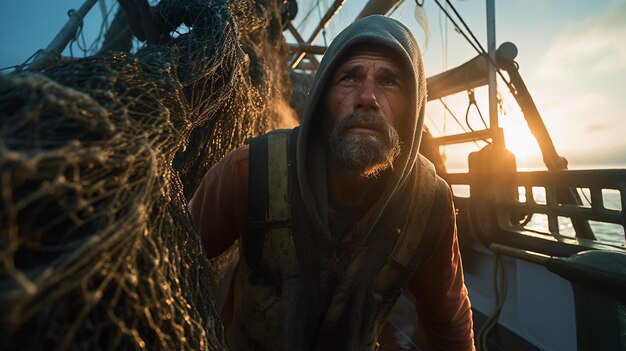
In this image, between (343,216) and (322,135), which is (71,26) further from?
(343,216)

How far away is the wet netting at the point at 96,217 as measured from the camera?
49cm

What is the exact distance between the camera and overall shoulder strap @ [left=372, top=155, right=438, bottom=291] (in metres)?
1.66

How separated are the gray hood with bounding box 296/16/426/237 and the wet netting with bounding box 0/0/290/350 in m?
0.66

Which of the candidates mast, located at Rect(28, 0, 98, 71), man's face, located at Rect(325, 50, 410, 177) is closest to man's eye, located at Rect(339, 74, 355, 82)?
man's face, located at Rect(325, 50, 410, 177)

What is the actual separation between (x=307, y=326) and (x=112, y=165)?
1315mm

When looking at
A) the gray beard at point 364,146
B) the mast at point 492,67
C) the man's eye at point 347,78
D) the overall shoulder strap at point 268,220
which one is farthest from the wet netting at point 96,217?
the mast at point 492,67

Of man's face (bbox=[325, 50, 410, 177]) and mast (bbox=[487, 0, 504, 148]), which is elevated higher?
mast (bbox=[487, 0, 504, 148])

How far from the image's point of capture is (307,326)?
160 centimetres

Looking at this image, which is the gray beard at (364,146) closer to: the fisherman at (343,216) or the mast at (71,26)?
the fisherman at (343,216)

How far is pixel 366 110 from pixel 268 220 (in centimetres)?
79

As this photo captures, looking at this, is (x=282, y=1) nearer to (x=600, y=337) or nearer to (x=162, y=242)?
(x=162, y=242)

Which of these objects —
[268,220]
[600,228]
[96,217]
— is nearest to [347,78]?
[268,220]

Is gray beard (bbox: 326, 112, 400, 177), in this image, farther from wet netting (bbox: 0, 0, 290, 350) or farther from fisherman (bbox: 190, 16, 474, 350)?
wet netting (bbox: 0, 0, 290, 350)

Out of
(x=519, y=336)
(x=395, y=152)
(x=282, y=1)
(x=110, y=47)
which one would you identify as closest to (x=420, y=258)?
(x=395, y=152)
